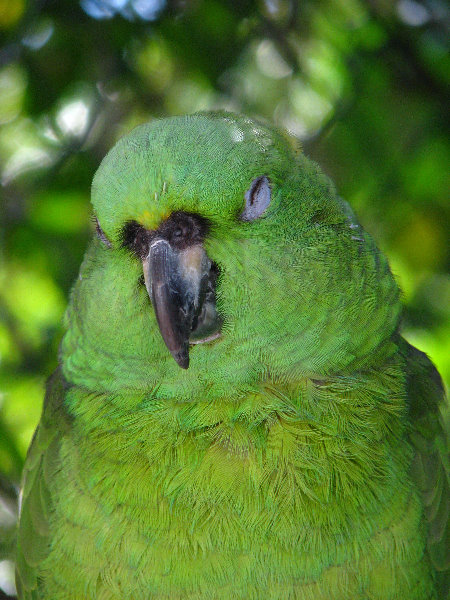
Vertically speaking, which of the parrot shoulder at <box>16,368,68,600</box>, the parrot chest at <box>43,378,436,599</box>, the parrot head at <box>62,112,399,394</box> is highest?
the parrot head at <box>62,112,399,394</box>

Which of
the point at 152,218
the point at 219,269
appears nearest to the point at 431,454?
the point at 219,269

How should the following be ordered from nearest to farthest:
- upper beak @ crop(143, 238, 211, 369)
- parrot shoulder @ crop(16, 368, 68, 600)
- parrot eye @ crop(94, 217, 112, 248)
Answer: upper beak @ crop(143, 238, 211, 369) < parrot eye @ crop(94, 217, 112, 248) < parrot shoulder @ crop(16, 368, 68, 600)

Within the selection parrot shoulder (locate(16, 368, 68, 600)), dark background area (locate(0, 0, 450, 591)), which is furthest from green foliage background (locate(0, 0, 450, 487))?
parrot shoulder (locate(16, 368, 68, 600))

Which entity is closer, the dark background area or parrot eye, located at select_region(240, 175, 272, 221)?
parrot eye, located at select_region(240, 175, 272, 221)

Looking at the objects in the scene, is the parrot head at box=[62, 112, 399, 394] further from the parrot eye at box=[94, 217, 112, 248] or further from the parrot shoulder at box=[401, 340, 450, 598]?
the parrot shoulder at box=[401, 340, 450, 598]

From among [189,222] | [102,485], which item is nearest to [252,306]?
[189,222]

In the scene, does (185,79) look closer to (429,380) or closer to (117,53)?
(117,53)

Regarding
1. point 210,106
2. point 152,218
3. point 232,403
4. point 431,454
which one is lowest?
point 431,454

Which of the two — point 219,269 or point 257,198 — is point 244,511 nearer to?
point 219,269
